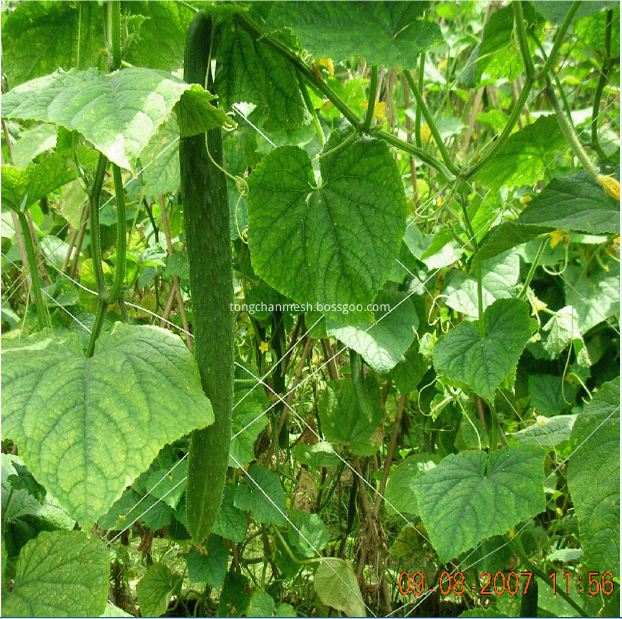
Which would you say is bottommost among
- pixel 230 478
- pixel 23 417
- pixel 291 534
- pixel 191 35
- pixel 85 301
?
pixel 291 534

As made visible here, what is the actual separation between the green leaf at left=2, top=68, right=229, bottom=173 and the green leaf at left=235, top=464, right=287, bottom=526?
2.39 feet

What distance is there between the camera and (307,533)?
1.15 meters

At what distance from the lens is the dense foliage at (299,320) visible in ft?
1.86

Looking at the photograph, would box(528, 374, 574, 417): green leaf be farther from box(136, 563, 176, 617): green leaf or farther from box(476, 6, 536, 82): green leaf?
box(136, 563, 176, 617): green leaf

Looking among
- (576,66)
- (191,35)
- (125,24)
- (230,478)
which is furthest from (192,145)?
(576,66)

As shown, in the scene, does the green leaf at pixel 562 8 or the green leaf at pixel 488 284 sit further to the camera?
the green leaf at pixel 488 284

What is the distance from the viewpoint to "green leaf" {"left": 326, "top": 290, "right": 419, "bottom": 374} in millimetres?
983

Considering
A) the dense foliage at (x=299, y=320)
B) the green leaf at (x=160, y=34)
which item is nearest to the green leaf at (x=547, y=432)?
the dense foliage at (x=299, y=320)

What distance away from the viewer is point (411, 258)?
1.15m

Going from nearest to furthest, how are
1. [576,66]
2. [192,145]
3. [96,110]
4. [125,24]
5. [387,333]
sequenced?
[96,110] → [192,145] → [125,24] → [387,333] → [576,66]

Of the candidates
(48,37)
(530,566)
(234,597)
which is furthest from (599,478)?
(48,37)

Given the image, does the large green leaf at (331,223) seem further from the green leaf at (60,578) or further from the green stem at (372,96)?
the green leaf at (60,578)

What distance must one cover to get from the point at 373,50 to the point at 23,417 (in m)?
0.48

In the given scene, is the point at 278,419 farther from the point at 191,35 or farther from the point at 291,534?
the point at 191,35
